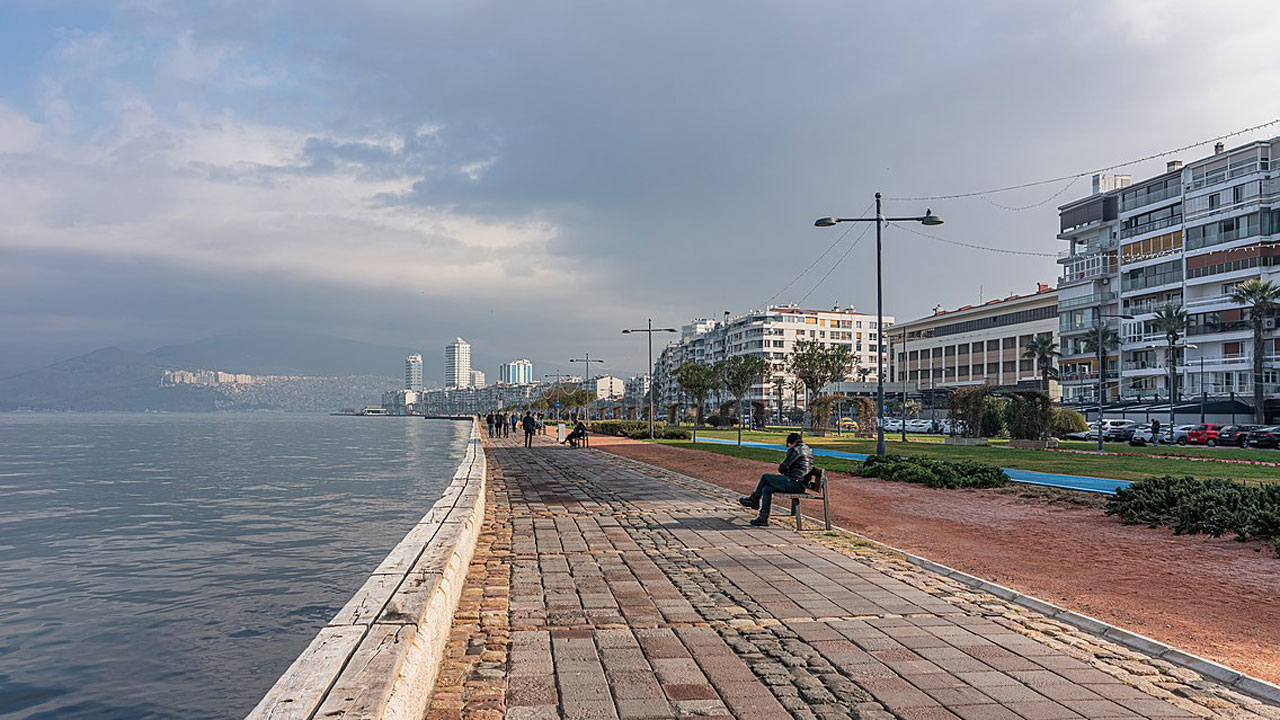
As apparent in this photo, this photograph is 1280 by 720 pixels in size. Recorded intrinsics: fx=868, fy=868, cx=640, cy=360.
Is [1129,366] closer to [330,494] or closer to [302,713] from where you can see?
[330,494]

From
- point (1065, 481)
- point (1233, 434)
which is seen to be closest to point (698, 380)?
point (1233, 434)

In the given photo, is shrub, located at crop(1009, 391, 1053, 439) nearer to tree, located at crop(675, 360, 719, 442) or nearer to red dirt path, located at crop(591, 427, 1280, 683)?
red dirt path, located at crop(591, 427, 1280, 683)

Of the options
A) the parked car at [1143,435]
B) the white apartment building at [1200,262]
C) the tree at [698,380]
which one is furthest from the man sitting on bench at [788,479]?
the tree at [698,380]

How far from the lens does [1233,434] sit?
41062 mm

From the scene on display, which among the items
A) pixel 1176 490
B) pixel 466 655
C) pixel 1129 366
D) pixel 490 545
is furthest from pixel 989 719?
pixel 1129 366

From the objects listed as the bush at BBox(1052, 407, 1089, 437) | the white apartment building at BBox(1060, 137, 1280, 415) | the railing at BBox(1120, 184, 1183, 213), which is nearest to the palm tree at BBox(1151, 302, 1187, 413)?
the white apartment building at BBox(1060, 137, 1280, 415)

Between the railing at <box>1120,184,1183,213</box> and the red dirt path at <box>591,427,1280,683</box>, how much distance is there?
61508 mm

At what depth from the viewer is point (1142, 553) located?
9.57 metres

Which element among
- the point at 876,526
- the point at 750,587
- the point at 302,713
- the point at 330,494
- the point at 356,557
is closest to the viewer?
the point at 302,713

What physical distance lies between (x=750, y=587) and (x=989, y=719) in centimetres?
312

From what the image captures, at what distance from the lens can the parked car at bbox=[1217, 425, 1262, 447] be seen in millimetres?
40662

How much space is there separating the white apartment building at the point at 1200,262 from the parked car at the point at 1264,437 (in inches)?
628

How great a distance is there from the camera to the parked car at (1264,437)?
1508 inches

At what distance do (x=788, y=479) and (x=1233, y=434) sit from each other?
39.9 metres
